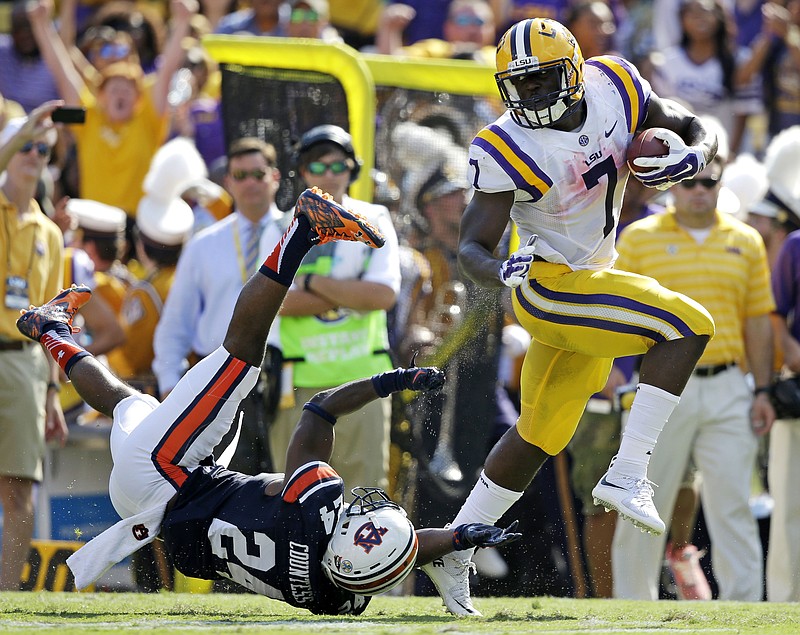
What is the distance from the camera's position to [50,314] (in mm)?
5977

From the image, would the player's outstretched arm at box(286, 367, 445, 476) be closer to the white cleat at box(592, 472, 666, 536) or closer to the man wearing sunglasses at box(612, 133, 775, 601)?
the white cleat at box(592, 472, 666, 536)

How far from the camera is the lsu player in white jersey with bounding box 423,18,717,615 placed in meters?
5.20

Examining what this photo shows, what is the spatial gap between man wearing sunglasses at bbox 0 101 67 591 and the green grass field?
0.90 m

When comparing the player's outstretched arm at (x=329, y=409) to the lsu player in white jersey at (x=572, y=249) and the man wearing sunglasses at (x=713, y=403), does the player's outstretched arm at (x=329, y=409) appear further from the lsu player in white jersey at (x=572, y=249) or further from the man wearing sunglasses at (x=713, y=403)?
the man wearing sunglasses at (x=713, y=403)

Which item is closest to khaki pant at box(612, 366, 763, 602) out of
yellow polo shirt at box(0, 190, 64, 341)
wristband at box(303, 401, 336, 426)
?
wristband at box(303, 401, 336, 426)

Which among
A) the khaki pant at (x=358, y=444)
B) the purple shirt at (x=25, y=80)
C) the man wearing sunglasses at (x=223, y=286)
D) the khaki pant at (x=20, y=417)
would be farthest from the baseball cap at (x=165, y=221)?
the purple shirt at (x=25, y=80)

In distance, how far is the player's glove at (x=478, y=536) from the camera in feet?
16.4

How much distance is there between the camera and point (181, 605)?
5.60 m

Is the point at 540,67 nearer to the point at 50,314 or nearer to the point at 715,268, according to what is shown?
the point at 715,268

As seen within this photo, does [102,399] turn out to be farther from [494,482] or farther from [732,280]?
[732,280]

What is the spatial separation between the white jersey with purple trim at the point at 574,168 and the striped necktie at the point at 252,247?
1.93 metres

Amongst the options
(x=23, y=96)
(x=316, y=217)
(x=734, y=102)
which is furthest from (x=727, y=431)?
(x=23, y=96)

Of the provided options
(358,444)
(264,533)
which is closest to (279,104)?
(358,444)

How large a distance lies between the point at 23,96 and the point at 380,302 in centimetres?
409
